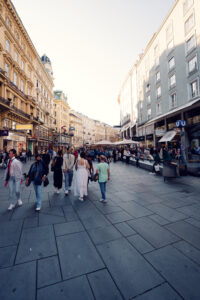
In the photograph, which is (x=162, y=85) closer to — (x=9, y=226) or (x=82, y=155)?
(x=82, y=155)

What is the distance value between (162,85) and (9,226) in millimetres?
23755

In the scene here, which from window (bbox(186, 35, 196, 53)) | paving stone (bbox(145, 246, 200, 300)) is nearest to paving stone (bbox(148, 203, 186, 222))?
paving stone (bbox(145, 246, 200, 300))

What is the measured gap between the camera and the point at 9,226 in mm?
3578

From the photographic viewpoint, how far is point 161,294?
1.88m

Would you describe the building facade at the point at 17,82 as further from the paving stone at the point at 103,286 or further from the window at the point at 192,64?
the window at the point at 192,64

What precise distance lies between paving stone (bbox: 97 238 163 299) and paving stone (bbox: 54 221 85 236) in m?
0.83

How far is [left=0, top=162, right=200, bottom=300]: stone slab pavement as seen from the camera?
1963mm

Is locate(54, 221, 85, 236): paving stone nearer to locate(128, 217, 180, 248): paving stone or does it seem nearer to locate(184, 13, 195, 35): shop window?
locate(128, 217, 180, 248): paving stone

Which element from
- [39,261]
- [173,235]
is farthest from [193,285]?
[39,261]

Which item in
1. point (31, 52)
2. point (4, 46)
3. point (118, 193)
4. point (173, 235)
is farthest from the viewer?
point (31, 52)

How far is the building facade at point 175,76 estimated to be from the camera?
15773 mm

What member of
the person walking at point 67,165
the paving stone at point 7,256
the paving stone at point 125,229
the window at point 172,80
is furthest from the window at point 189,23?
the paving stone at point 7,256

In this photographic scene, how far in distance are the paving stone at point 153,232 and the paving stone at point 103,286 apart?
121cm

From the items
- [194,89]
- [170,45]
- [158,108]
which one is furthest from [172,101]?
[170,45]
